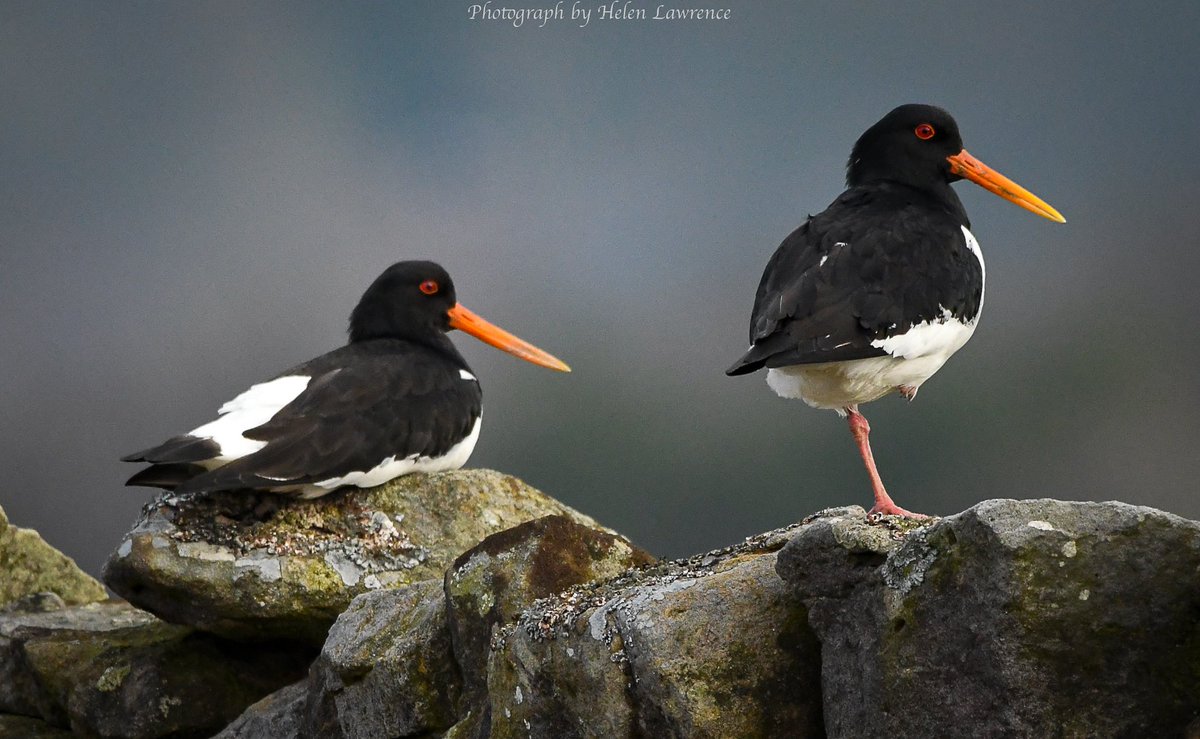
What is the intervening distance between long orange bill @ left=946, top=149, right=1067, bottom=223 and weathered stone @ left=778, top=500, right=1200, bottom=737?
16.9 feet

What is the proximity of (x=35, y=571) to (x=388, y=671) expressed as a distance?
5468 mm

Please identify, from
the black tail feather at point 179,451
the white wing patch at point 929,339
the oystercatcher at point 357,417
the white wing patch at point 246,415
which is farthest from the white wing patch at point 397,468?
the white wing patch at point 929,339

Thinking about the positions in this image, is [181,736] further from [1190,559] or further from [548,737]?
[1190,559]

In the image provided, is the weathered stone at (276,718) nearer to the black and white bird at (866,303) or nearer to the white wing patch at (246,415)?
the white wing patch at (246,415)

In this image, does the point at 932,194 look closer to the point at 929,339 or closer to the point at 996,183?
the point at 996,183

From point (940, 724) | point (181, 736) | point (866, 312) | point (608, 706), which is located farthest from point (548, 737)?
point (181, 736)

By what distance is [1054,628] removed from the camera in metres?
3.28

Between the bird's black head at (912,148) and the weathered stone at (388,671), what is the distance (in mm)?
3950

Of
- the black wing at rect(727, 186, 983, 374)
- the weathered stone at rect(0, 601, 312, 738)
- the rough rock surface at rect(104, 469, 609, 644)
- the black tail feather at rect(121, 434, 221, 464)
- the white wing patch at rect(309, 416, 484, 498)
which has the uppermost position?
the black wing at rect(727, 186, 983, 374)

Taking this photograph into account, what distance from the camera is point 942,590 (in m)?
3.41

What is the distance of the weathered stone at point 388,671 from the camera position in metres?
5.26

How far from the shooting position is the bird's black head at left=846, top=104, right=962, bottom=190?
802cm

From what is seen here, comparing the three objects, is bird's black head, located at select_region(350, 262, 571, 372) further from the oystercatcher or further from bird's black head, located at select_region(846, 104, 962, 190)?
bird's black head, located at select_region(846, 104, 962, 190)

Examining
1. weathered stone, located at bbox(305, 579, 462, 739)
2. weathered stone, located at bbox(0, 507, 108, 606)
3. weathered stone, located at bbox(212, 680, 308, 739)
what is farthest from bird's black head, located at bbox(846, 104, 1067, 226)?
weathered stone, located at bbox(0, 507, 108, 606)
